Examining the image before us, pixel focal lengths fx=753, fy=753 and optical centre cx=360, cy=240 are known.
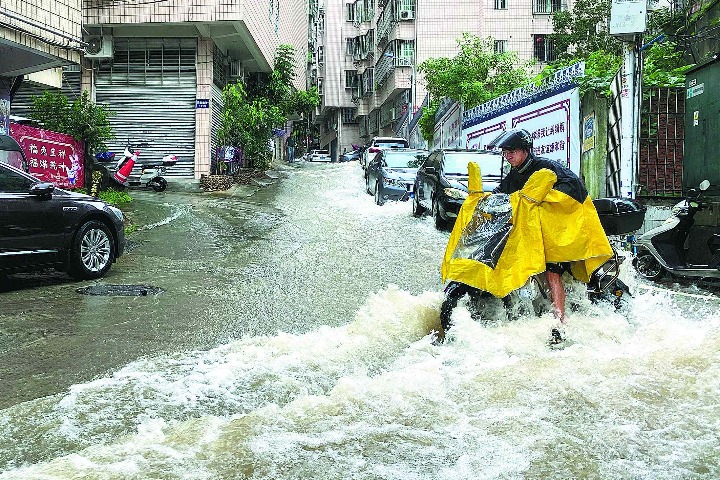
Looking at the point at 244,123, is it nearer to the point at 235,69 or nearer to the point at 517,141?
the point at 235,69

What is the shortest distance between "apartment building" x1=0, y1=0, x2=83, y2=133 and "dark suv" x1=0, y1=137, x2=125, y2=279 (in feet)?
17.8

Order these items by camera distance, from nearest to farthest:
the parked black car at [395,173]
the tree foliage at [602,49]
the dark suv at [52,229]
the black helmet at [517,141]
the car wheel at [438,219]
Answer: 1. the black helmet at [517,141]
2. the dark suv at [52,229]
3. the car wheel at [438,219]
4. the tree foliage at [602,49]
5. the parked black car at [395,173]

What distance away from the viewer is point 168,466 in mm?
3551

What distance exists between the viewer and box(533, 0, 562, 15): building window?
38.4 m

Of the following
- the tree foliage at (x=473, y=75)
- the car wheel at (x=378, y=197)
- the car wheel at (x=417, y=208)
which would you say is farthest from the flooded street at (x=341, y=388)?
the tree foliage at (x=473, y=75)

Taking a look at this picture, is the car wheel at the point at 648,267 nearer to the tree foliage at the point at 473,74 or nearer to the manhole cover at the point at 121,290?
the manhole cover at the point at 121,290

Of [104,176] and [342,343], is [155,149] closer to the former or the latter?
[104,176]

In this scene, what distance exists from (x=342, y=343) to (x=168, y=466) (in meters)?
2.57

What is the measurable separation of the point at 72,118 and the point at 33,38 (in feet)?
12.3

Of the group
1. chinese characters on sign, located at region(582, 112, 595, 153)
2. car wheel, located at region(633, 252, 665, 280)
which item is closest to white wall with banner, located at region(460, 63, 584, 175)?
chinese characters on sign, located at region(582, 112, 595, 153)

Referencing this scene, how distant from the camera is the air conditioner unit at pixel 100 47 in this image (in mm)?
22797

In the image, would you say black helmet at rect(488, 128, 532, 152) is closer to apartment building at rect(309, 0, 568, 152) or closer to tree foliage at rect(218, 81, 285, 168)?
tree foliage at rect(218, 81, 285, 168)

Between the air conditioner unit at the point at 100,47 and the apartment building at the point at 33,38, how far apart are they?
6114 mm

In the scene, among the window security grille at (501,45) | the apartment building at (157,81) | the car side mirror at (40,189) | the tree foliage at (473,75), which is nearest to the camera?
the car side mirror at (40,189)
